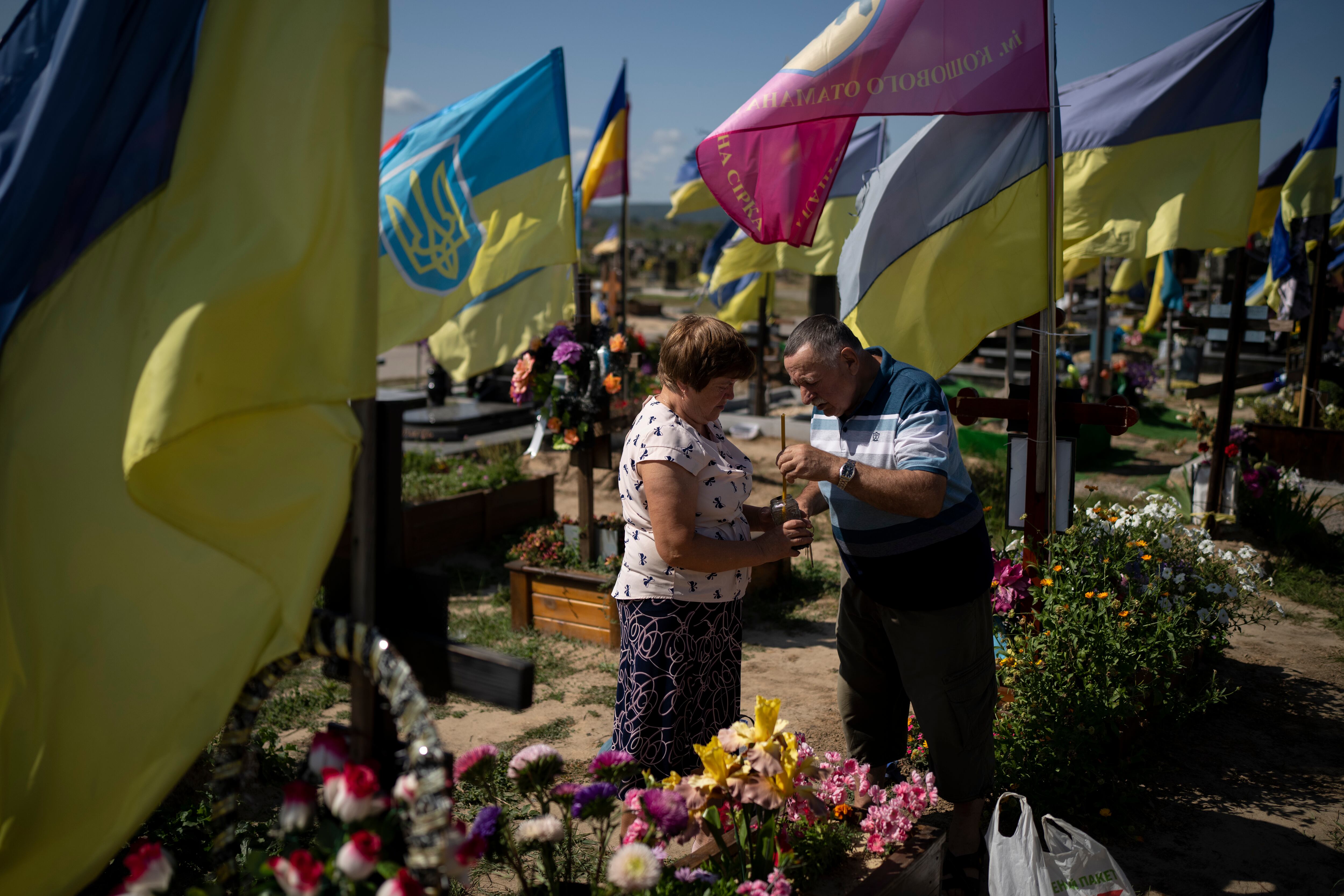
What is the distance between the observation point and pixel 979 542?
2691 millimetres

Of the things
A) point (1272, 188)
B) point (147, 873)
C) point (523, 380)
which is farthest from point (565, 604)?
point (1272, 188)

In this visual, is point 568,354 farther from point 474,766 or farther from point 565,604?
point 474,766

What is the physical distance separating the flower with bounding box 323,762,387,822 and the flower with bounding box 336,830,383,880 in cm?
6

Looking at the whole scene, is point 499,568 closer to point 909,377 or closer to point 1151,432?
point 909,377

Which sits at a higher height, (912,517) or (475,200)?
(475,200)

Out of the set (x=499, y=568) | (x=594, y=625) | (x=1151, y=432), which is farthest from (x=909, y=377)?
(x=1151, y=432)

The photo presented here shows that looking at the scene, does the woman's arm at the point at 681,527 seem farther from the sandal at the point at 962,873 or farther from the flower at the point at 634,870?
the sandal at the point at 962,873

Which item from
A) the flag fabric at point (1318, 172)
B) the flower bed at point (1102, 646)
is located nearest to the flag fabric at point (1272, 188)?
the flag fabric at point (1318, 172)

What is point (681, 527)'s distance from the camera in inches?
94.5

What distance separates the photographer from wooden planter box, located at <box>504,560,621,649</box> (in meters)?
5.37

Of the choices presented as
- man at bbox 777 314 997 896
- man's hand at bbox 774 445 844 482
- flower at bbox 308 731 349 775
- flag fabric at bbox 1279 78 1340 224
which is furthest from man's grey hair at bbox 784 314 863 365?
flag fabric at bbox 1279 78 1340 224

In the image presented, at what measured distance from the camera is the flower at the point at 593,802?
1.62 meters

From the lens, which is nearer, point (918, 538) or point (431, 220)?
point (918, 538)

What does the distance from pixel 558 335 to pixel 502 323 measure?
0.44 m
